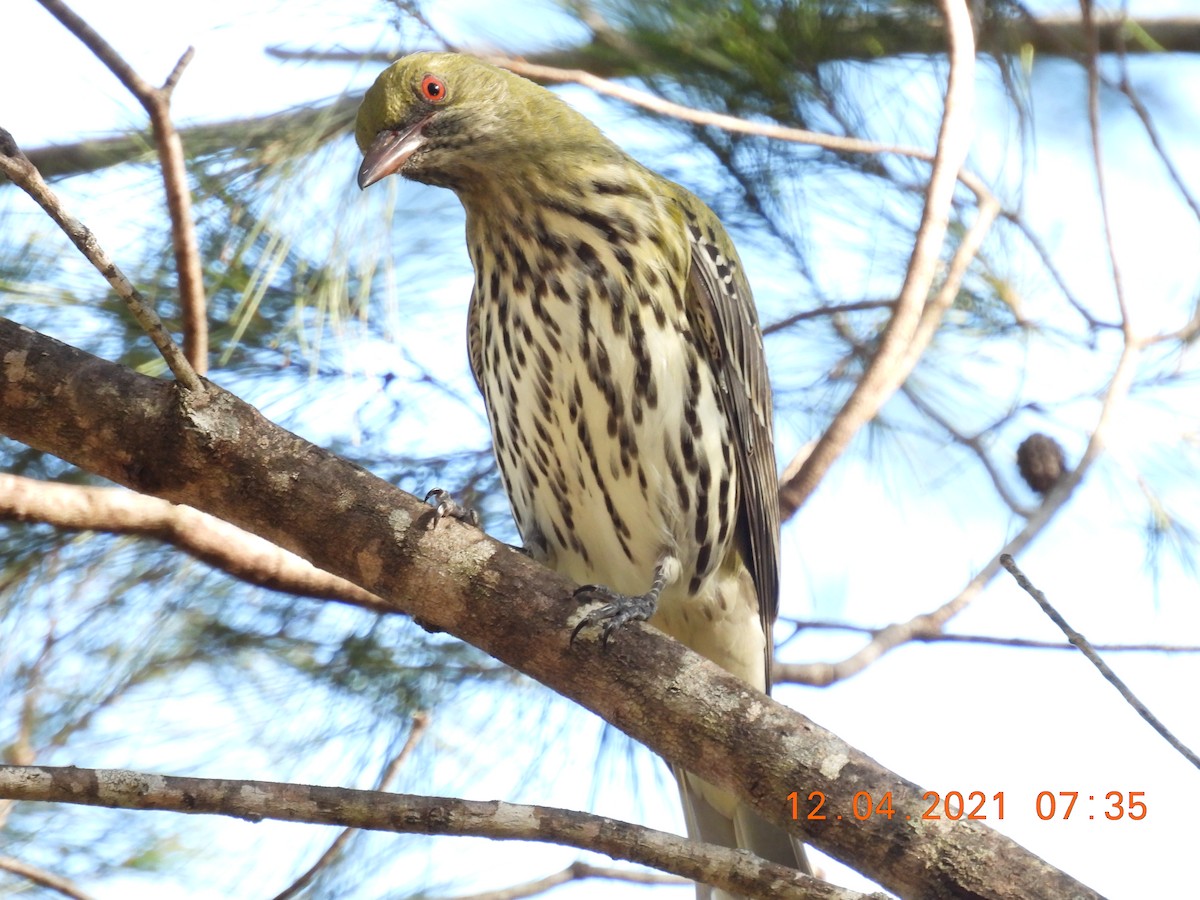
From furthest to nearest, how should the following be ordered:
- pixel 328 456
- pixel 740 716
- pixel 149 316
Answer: pixel 328 456 < pixel 740 716 < pixel 149 316

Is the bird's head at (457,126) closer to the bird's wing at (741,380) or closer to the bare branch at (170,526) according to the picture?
the bird's wing at (741,380)

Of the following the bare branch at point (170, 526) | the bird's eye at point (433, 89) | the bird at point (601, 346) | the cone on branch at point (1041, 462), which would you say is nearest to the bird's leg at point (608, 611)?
the bird at point (601, 346)

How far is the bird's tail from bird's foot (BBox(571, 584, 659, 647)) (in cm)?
92

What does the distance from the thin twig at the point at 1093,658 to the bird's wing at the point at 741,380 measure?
4.26 feet

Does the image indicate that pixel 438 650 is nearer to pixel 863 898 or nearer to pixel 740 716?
pixel 740 716

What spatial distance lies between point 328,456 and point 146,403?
0.30 meters

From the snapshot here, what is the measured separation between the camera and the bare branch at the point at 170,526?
8.62ft

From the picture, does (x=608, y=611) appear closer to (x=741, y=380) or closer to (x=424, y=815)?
(x=424, y=815)

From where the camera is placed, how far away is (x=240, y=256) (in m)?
3.32

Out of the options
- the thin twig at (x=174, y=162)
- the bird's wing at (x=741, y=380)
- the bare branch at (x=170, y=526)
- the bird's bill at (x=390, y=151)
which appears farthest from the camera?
the bird's wing at (x=741, y=380)

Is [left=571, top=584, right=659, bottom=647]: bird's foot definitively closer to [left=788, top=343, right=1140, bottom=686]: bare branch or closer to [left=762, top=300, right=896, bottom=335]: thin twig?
[left=788, top=343, right=1140, bottom=686]: bare branch

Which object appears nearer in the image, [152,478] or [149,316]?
[149,316]

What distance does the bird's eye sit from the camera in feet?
9.77

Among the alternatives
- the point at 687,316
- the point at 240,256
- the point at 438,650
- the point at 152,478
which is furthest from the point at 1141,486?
the point at 152,478
